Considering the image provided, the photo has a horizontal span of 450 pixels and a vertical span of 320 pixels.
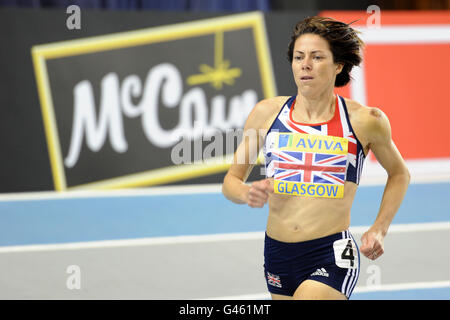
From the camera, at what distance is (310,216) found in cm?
294

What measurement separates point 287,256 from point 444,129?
7.94 meters

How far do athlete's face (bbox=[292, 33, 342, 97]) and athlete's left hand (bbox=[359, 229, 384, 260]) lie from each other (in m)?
0.76

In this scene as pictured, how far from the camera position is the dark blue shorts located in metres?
2.89

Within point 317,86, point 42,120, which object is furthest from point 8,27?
point 317,86

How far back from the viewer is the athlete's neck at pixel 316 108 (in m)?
3.03

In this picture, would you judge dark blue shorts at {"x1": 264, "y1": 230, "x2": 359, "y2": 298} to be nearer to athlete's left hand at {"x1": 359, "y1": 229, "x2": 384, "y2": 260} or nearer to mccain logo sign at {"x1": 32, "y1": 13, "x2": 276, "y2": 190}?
athlete's left hand at {"x1": 359, "y1": 229, "x2": 384, "y2": 260}

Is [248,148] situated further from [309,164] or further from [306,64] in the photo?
[306,64]

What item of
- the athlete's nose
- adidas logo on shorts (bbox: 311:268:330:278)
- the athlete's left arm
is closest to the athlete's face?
the athlete's nose

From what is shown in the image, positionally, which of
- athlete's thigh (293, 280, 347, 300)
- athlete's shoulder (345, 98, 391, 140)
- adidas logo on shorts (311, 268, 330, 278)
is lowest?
athlete's thigh (293, 280, 347, 300)

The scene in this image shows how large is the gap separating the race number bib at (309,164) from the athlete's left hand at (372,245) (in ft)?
0.89

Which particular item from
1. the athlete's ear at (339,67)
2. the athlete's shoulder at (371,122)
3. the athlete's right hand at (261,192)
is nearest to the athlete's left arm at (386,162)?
the athlete's shoulder at (371,122)

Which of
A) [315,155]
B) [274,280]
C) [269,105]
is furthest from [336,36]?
[274,280]
